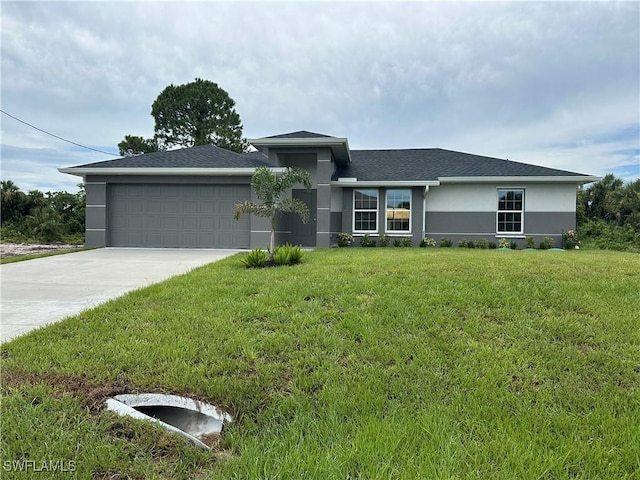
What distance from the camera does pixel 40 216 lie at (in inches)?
680

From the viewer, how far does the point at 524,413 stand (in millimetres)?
2672

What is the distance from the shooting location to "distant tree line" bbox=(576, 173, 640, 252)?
17.0m

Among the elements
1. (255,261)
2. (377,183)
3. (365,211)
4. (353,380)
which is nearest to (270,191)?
(255,261)

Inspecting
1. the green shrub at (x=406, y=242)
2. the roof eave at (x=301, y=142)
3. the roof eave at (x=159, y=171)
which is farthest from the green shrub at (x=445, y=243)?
the roof eave at (x=159, y=171)

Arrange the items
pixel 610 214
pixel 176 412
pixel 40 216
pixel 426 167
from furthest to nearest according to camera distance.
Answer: pixel 610 214, pixel 40 216, pixel 426 167, pixel 176 412

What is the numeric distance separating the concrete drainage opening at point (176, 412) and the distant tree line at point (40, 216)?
56.0 ft

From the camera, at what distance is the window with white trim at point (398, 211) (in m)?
15.0

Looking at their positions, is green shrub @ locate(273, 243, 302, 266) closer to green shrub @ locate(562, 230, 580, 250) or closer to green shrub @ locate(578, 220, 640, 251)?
green shrub @ locate(562, 230, 580, 250)

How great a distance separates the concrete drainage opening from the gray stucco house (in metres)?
10.5

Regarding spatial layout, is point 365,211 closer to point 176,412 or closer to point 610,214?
point 176,412

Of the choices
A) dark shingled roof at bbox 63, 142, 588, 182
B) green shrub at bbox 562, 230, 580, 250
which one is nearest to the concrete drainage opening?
dark shingled roof at bbox 63, 142, 588, 182

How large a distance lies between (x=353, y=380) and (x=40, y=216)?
19948 millimetres

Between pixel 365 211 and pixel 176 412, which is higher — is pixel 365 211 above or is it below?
above

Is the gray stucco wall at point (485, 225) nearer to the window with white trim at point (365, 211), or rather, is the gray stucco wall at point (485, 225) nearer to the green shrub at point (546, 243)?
the green shrub at point (546, 243)
